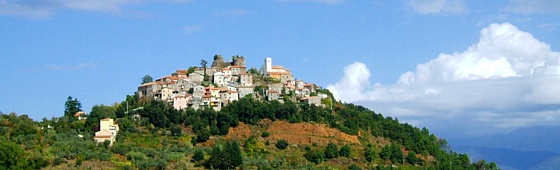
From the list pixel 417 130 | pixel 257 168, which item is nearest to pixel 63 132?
pixel 257 168

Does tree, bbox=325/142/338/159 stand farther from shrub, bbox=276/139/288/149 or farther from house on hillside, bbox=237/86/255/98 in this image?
house on hillside, bbox=237/86/255/98

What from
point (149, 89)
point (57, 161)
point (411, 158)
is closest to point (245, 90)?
point (149, 89)

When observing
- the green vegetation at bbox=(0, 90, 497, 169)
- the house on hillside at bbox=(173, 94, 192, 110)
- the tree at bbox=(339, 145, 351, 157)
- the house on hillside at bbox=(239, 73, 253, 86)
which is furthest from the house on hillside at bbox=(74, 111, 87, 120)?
the tree at bbox=(339, 145, 351, 157)

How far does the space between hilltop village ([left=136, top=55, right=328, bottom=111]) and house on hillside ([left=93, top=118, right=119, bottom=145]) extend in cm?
733

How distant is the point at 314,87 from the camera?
3504 inches

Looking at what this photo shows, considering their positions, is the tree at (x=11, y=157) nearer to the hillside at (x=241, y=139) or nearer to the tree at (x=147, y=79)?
the hillside at (x=241, y=139)

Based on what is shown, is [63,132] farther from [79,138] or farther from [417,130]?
[417,130]

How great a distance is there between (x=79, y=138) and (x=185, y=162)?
382 inches

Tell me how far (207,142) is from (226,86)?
12.2 m

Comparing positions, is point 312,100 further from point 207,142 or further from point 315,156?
point 207,142

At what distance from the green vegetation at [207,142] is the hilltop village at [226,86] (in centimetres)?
153

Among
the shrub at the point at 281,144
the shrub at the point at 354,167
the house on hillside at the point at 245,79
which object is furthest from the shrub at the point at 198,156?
the house on hillside at the point at 245,79

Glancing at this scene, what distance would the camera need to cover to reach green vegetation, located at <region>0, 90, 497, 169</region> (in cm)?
6328

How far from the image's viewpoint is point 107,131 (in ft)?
232
